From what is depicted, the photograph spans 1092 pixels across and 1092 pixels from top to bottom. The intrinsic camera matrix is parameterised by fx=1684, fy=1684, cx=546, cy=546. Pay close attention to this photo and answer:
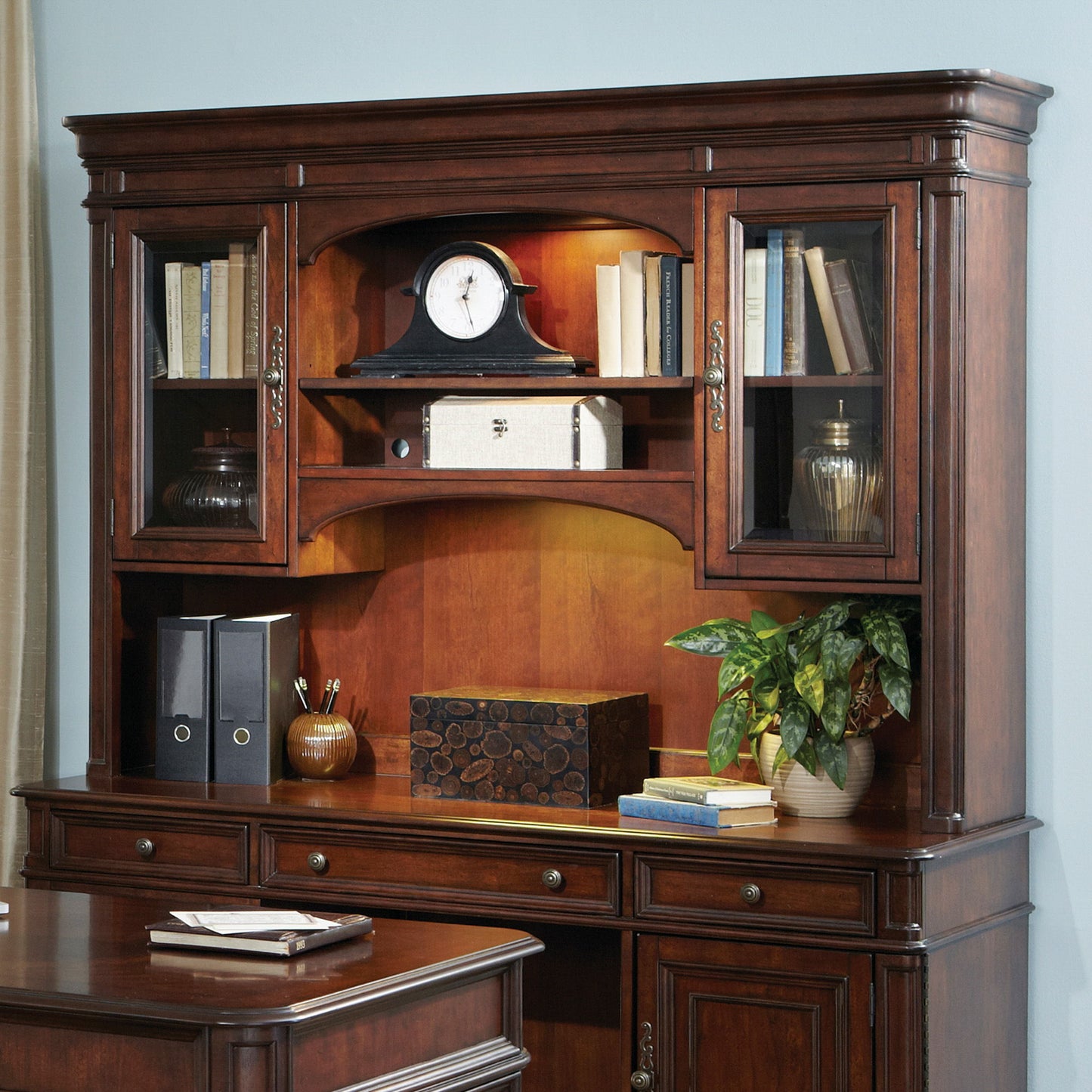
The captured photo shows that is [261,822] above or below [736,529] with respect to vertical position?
below

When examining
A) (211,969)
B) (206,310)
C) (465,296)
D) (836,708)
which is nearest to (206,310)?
(206,310)

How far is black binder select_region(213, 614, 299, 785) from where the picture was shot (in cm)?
381

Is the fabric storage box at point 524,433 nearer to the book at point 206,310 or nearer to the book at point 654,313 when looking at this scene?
the book at point 654,313

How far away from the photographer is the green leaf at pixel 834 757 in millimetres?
3316

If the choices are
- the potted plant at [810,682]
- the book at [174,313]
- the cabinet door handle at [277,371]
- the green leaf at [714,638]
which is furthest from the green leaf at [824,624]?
the book at [174,313]

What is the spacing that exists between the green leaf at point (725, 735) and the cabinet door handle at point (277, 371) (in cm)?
114

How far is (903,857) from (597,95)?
1599mm

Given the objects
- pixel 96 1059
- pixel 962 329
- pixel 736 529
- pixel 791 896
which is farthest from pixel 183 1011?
pixel 962 329

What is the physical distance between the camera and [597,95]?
11.1ft

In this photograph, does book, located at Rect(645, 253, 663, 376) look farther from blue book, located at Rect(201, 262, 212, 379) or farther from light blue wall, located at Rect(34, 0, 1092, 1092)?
blue book, located at Rect(201, 262, 212, 379)

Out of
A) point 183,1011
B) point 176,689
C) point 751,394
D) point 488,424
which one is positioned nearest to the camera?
point 183,1011

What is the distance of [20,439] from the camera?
4.16 meters

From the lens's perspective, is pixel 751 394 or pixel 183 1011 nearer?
pixel 183 1011

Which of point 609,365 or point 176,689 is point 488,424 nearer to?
point 609,365
